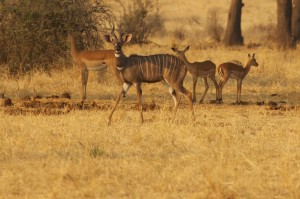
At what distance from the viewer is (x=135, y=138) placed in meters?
8.97

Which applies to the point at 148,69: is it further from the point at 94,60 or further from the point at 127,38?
the point at 94,60

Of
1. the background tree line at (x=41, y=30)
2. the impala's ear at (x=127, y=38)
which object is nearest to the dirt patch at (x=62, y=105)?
the impala's ear at (x=127, y=38)

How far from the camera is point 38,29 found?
15727mm

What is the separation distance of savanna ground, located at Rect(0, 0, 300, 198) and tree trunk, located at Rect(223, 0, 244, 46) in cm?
1492

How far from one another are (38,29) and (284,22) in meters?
12.5

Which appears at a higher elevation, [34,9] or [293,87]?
[34,9]

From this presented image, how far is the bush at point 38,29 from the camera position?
15.6m

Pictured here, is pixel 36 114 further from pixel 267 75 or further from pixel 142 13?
pixel 142 13

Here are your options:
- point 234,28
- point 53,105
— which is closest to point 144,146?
point 53,105

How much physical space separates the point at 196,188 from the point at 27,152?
88.3 inches

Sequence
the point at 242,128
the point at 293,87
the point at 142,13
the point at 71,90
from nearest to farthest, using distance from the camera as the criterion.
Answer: the point at 242,128 < the point at 71,90 < the point at 293,87 < the point at 142,13

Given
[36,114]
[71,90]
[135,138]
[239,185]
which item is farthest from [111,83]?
[239,185]

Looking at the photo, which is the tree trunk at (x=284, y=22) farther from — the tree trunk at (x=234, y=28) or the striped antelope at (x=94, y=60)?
the striped antelope at (x=94, y=60)

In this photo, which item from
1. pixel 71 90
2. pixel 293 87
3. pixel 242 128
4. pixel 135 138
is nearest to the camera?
pixel 135 138
